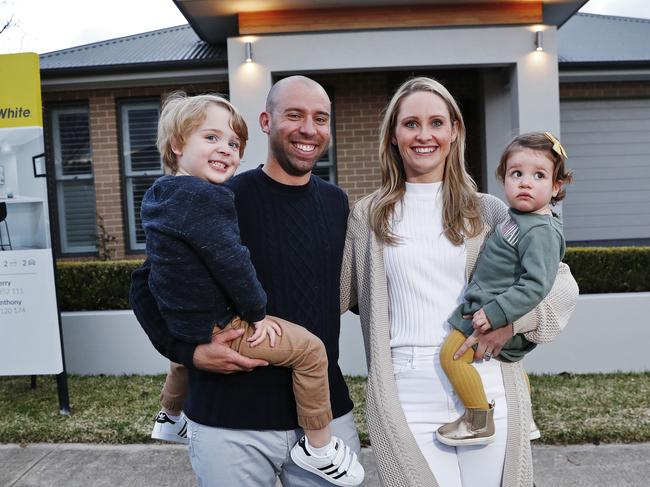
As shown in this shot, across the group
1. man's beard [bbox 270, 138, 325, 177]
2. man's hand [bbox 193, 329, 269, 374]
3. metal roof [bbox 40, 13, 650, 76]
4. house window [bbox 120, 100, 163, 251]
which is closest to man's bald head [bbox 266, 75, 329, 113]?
man's beard [bbox 270, 138, 325, 177]

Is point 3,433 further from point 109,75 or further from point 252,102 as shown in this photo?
point 109,75

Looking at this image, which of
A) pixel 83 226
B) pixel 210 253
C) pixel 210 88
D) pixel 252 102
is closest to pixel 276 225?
pixel 210 253

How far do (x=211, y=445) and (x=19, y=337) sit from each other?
4.13 m

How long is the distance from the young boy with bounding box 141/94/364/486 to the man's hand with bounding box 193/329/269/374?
3 cm

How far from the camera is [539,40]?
7562 millimetres

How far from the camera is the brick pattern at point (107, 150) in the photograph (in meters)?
A: 8.91

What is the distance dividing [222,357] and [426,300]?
0.74 metres

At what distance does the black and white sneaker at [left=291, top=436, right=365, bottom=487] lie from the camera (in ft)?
6.91

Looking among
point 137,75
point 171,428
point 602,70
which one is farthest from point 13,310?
point 602,70

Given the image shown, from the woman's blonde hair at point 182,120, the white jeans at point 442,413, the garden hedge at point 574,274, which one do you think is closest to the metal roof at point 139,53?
the garden hedge at point 574,274

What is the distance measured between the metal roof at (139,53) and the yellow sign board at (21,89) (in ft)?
9.71

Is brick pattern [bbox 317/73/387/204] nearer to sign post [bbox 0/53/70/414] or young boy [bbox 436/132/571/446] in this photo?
sign post [bbox 0/53/70/414]

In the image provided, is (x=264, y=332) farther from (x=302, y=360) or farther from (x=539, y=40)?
(x=539, y=40)

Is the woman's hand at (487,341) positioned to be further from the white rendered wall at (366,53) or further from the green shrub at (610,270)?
the white rendered wall at (366,53)
